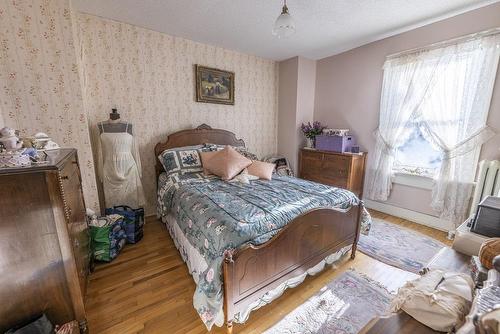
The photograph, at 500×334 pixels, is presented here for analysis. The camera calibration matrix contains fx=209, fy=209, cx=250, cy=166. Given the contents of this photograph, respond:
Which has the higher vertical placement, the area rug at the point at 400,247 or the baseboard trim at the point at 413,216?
the baseboard trim at the point at 413,216

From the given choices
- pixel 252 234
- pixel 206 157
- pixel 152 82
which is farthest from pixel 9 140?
pixel 152 82

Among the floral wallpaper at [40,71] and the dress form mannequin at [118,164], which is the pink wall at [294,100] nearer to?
the dress form mannequin at [118,164]

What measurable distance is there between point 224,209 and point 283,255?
1.78 feet

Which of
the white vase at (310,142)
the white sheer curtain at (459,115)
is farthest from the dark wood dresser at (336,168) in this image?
the white sheer curtain at (459,115)

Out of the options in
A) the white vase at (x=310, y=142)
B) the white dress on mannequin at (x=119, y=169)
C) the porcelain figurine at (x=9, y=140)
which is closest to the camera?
the porcelain figurine at (x=9, y=140)

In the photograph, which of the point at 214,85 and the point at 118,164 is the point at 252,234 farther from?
the point at 214,85

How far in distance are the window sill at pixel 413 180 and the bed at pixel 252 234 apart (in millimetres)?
1255

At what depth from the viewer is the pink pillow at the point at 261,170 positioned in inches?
102

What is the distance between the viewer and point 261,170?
2.63 metres

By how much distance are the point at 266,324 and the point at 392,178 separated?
2.71 m

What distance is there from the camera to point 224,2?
2.03 metres

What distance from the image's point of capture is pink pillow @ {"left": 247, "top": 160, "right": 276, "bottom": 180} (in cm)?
259

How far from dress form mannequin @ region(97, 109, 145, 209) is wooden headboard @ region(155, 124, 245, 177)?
353 mm

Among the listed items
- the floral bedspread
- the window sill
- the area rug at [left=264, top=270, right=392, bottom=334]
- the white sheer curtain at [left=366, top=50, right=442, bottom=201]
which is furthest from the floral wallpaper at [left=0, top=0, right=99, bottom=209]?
the window sill
